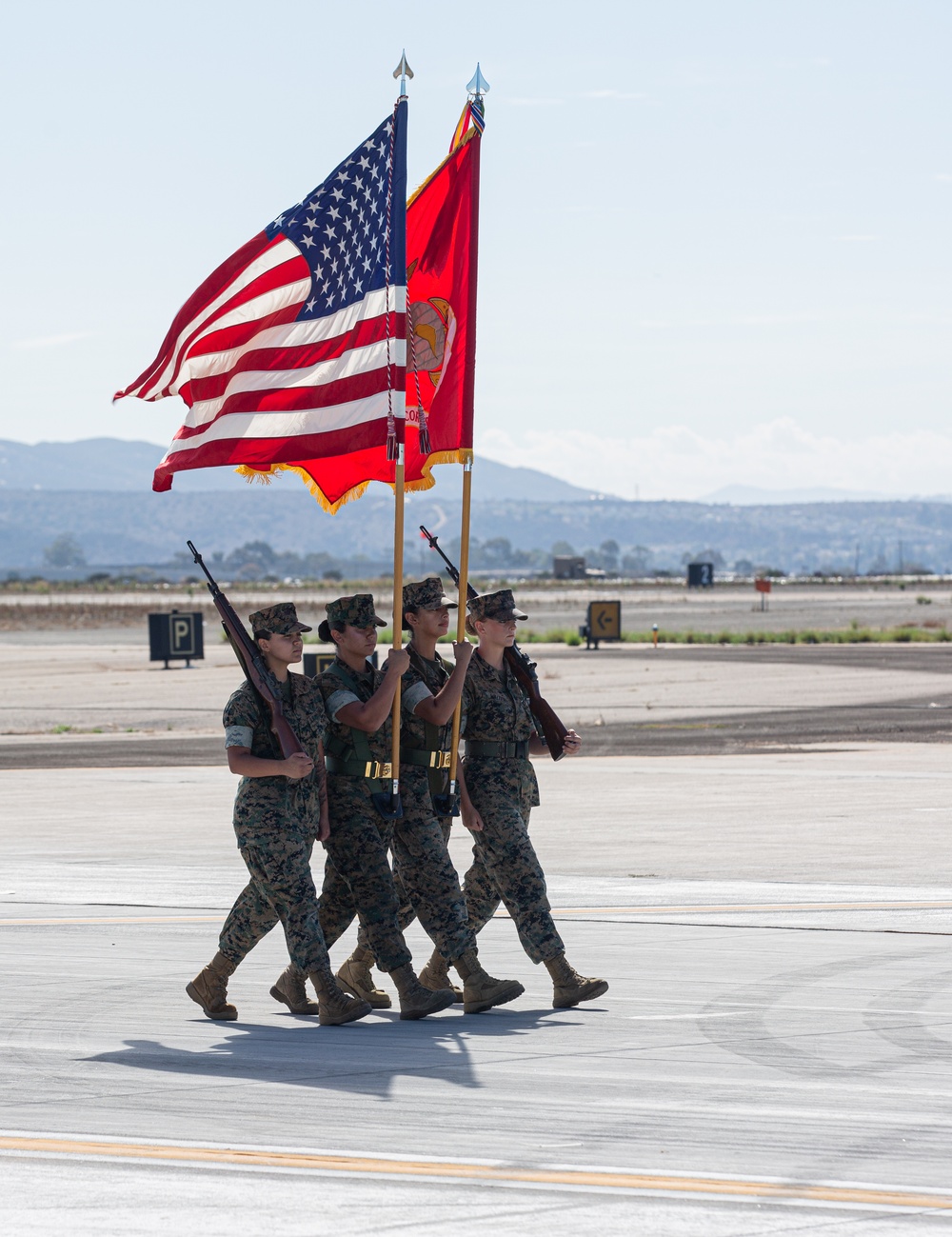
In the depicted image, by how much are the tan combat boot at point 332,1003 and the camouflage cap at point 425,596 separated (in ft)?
6.12

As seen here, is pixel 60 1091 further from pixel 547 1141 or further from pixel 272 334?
pixel 272 334

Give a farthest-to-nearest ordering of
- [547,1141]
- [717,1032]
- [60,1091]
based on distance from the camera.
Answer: [717,1032] < [60,1091] < [547,1141]

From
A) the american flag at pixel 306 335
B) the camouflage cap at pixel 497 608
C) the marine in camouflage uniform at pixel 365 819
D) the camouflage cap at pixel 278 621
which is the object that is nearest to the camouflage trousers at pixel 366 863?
the marine in camouflage uniform at pixel 365 819

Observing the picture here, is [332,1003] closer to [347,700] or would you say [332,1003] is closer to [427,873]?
[427,873]

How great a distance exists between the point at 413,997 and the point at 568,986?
783mm

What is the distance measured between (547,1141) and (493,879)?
2530mm

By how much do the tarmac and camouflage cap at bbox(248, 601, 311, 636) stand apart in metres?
1.93

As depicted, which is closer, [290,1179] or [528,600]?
[290,1179]

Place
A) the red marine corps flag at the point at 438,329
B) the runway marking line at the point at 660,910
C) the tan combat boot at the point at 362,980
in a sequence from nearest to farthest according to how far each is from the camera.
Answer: the tan combat boot at the point at 362,980 → the red marine corps flag at the point at 438,329 → the runway marking line at the point at 660,910

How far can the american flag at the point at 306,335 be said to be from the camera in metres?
8.89

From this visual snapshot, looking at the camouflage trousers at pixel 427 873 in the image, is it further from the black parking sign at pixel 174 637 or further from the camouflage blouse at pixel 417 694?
the black parking sign at pixel 174 637

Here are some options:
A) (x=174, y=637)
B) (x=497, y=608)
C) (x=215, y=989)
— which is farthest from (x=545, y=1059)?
(x=174, y=637)

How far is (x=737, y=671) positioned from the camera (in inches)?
1624

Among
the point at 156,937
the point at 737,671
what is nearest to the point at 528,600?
the point at 737,671
